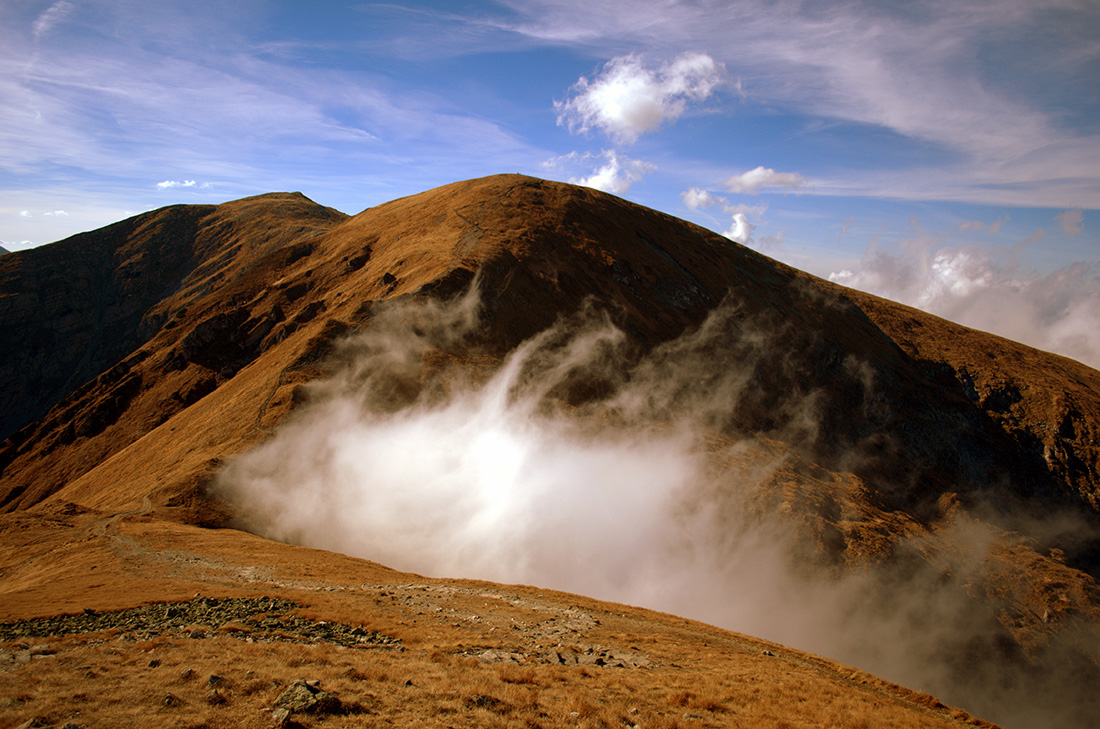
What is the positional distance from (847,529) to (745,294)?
4067cm

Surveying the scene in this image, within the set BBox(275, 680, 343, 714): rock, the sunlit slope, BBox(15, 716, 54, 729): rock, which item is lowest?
BBox(275, 680, 343, 714): rock

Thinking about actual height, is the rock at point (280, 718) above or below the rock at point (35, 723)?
below

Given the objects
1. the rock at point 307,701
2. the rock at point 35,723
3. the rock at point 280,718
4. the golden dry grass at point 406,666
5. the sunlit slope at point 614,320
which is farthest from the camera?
the sunlit slope at point 614,320

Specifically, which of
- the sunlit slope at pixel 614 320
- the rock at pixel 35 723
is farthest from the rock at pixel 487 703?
the sunlit slope at pixel 614 320

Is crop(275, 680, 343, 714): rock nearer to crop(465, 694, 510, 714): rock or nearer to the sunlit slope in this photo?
crop(465, 694, 510, 714): rock

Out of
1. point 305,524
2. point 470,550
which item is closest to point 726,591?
point 470,550

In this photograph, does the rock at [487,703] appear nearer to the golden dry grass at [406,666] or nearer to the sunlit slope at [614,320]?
the golden dry grass at [406,666]

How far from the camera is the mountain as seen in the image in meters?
26.9

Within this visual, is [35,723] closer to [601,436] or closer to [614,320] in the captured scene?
[601,436]

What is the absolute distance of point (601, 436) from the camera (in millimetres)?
50156

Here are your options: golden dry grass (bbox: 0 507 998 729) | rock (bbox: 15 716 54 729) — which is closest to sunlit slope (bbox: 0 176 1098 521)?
golden dry grass (bbox: 0 507 998 729)

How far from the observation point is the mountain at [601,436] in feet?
88.1

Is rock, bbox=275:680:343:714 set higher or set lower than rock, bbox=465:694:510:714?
higher

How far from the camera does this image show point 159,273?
112500 mm
